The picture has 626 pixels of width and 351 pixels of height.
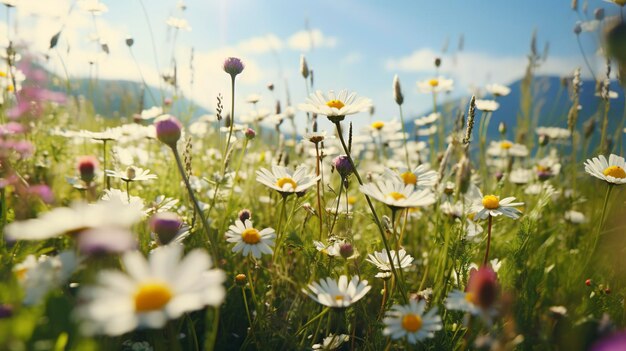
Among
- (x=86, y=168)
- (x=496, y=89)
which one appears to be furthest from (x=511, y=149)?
(x=86, y=168)

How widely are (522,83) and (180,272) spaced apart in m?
3.78

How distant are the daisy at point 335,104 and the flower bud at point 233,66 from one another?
0.34 m

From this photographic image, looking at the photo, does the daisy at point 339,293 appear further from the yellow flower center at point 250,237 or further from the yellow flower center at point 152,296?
the yellow flower center at point 152,296

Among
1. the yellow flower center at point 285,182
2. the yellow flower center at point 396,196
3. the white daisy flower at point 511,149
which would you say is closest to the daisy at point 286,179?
the yellow flower center at point 285,182

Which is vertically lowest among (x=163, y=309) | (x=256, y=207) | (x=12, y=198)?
(x=256, y=207)

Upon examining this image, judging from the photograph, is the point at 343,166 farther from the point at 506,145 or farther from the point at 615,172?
the point at 506,145

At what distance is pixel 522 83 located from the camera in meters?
3.67

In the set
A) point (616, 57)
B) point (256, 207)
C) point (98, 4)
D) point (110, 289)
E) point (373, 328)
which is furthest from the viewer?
point (98, 4)

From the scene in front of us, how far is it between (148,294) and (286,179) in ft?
2.48

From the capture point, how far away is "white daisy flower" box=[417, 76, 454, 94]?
2.79 meters

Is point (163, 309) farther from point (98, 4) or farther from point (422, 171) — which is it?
point (98, 4)

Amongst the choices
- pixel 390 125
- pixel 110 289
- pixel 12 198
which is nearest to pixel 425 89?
pixel 390 125

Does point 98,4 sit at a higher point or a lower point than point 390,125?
higher

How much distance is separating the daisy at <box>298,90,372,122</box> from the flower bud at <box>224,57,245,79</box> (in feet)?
1.11
